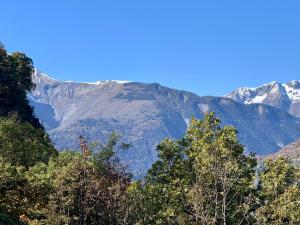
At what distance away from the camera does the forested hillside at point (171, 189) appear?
42438 mm

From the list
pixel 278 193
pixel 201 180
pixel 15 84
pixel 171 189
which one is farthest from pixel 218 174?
pixel 15 84

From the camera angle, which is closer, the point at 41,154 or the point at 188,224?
the point at 188,224

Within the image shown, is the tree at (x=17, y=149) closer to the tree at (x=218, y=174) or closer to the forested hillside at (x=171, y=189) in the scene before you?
the forested hillside at (x=171, y=189)

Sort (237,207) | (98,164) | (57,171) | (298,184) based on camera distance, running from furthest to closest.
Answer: (98,164) → (298,184) → (237,207) → (57,171)

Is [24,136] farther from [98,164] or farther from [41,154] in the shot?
[98,164]

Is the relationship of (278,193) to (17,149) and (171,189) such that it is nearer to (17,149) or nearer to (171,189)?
(171,189)

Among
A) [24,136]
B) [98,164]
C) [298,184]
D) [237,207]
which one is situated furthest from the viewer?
[24,136]

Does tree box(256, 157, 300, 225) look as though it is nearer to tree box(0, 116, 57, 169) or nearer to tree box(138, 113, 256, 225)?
tree box(138, 113, 256, 225)

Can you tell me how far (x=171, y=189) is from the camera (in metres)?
48.4

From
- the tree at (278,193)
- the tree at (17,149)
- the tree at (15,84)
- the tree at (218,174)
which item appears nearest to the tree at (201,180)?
the tree at (218,174)

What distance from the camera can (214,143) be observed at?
4781 cm

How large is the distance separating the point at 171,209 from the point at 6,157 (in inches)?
867

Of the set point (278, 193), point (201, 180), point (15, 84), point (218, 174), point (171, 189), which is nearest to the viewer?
point (218, 174)

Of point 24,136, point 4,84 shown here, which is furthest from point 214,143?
point 4,84
